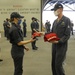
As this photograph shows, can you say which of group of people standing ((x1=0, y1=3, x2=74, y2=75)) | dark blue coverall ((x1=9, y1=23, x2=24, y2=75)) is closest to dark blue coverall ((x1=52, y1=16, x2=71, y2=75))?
group of people standing ((x1=0, y1=3, x2=74, y2=75))

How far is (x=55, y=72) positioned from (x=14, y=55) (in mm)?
1013

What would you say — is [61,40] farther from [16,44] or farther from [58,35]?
[16,44]

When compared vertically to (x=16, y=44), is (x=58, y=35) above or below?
above

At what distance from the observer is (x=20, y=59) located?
4.14 m

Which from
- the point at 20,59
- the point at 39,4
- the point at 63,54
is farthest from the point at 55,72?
the point at 39,4

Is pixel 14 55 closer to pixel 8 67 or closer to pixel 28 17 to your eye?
pixel 8 67

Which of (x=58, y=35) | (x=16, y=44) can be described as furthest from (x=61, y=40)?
(x=16, y=44)

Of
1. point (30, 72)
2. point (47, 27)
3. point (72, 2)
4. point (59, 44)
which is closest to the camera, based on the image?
point (59, 44)

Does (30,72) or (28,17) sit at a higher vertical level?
(28,17)

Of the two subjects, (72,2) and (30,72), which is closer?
(30,72)

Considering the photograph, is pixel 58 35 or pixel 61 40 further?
pixel 58 35

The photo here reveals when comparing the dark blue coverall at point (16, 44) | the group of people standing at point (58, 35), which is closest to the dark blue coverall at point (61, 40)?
the group of people standing at point (58, 35)

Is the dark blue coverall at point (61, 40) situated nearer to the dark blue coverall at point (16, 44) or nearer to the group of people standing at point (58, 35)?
the group of people standing at point (58, 35)

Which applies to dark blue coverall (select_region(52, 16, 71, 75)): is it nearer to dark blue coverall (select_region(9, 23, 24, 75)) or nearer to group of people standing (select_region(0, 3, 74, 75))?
group of people standing (select_region(0, 3, 74, 75))
